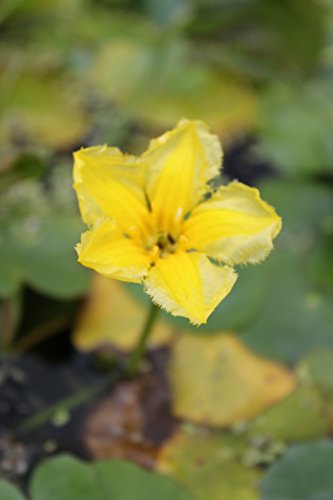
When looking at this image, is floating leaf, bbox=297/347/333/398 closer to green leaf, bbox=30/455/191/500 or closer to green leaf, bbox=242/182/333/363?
green leaf, bbox=242/182/333/363

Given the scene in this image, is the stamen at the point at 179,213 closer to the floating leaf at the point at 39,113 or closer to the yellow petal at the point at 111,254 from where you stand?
the yellow petal at the point at 111,254

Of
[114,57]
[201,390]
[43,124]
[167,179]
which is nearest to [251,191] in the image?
[167,179]

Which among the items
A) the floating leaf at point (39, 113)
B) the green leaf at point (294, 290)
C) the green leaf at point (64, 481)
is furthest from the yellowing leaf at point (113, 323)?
Result: the floating leaf at point (39, 113)

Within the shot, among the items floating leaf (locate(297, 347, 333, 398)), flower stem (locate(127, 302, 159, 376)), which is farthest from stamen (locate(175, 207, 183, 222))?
floating leaf (locate(297, 347, 333, 398))

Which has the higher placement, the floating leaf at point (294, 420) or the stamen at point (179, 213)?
the stamen at point (179, 213)

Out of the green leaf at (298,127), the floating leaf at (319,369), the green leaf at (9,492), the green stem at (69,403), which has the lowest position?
the green stem at (69,403)

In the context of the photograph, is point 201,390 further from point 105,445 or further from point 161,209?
point 161,209

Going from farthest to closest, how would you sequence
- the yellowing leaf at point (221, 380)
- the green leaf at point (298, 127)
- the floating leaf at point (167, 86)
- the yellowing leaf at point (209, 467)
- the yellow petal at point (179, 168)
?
the floating leaf at point (167, 86) < the green leaf at point (298, 127) < the yellowing leaf at point (221, 380) < the yellowing leaf at point (209, 467) < the yellow petal at point (179, 168)
